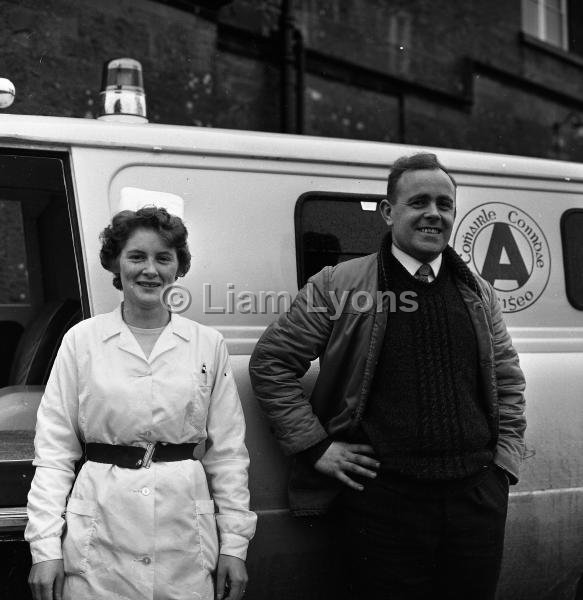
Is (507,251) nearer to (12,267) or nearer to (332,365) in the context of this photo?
(332,365)

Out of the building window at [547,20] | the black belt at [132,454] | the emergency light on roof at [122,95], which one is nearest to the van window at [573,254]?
the emergency light on roof at [122,95]

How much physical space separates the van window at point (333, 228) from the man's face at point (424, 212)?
0.44m

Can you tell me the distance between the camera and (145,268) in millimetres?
2576

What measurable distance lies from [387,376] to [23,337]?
246cm

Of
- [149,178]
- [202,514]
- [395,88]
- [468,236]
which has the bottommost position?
[202,514]

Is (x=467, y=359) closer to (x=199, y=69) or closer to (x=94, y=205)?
(x=94, y=205)

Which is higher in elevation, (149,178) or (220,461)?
(149,178)

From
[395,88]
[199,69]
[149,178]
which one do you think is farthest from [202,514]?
[395,88]

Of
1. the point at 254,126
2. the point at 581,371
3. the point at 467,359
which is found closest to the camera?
the point at 467,359

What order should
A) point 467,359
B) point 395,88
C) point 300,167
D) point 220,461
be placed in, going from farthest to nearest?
point 395,88 → point 300,167 → point 467,359 → point 220,461

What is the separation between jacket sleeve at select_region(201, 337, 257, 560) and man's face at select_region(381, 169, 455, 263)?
736 millimetres

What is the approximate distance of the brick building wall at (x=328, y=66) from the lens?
7.31 metres

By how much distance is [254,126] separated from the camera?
356 inches

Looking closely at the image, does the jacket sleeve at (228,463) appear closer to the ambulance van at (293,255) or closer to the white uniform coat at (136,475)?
the white uniform coat at (136,475)
